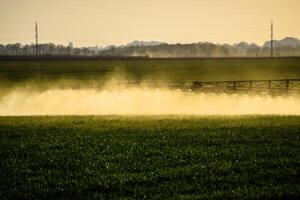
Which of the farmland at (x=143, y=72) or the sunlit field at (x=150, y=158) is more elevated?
the farmland at (x=143, y=72)

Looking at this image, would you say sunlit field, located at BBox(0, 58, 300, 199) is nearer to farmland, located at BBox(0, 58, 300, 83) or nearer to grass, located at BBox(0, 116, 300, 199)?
grass, located at BBox(0, 116, 300, 199)

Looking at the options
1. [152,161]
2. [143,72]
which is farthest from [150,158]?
[143,72]

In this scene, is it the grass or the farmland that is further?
the farmland

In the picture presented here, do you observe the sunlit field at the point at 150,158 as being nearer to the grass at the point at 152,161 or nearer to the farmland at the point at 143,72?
the grass at the point at 152,161

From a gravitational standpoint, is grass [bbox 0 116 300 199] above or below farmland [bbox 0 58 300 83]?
below

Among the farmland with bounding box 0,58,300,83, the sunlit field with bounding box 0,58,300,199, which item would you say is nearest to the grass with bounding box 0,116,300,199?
the sunlit field with bounding box 0,58,300,199

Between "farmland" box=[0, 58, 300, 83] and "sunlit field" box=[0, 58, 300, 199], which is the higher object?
"farmland" box=[0, 58, 300, 83]

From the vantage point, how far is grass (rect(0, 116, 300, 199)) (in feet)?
34.2

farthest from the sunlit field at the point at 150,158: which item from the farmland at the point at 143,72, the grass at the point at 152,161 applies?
the farmland at the point at 143,72

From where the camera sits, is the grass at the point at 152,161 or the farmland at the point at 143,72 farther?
the farmland at the point at 143,72

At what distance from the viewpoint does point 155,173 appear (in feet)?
38.8

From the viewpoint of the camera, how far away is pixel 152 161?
13.1 meters

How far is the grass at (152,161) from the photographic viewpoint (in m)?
10.4

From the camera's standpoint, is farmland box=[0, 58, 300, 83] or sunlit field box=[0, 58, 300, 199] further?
farmland box=[0, 58, 300, 83]
